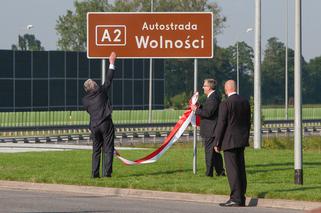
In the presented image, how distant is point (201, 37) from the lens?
2097 cm

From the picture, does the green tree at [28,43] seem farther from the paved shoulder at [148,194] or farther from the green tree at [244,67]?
the paved shoulder at [148,194]

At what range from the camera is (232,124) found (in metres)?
16.0

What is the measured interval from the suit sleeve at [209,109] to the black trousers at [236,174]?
300 centimetres

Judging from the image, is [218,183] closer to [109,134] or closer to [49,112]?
[109,134]

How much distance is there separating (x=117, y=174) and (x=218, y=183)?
283 centimetres

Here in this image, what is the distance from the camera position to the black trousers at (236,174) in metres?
15.8

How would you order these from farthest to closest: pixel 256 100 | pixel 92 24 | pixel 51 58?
pixel 51 58 < pixel 256 100 < pixel 92 24

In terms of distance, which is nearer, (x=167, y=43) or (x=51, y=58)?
(x=167, y=43)

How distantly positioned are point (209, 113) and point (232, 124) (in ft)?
10.1

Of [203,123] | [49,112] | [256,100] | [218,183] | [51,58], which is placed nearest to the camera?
[218,183]

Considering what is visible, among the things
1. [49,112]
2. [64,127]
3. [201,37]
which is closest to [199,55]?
[201,37]

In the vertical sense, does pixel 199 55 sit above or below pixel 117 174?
above

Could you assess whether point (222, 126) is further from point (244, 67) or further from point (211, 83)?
point (244, 67)

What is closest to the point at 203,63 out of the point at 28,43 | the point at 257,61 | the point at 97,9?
the point at 97,9
